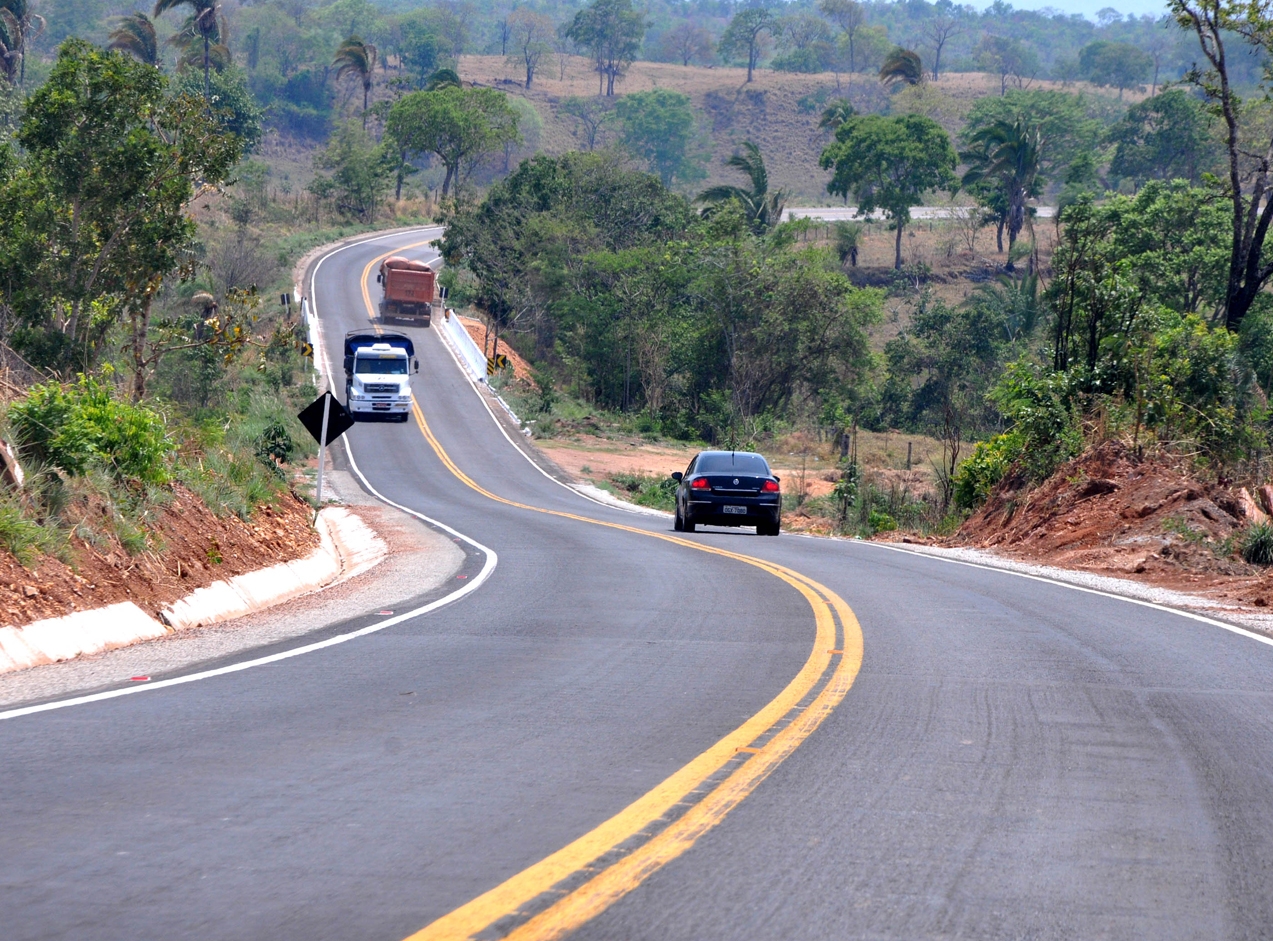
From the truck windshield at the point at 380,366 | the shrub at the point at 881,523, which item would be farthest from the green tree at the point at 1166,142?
the shrub at the point at 881,523

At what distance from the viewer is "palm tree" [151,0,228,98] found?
3371 inches

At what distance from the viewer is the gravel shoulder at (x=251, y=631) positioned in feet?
28.5

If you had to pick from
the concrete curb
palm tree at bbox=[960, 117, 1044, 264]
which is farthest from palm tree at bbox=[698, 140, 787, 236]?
the concrete curb

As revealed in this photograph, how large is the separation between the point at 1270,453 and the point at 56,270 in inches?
963

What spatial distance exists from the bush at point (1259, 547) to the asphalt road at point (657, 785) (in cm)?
697

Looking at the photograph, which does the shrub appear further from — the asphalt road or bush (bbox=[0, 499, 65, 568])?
bush (bbox=[0, 499, 65, 568])

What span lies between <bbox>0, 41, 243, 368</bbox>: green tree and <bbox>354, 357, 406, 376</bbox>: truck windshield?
23.4m

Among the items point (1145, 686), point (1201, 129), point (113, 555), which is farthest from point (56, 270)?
point (1201, 129)

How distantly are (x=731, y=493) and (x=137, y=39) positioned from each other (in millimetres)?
80773

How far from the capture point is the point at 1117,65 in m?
176

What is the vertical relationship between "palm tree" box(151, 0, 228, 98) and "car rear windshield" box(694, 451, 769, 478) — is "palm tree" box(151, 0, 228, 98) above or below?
above

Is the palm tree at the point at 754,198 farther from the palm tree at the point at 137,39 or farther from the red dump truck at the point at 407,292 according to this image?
the palm tree at the point at 137,39

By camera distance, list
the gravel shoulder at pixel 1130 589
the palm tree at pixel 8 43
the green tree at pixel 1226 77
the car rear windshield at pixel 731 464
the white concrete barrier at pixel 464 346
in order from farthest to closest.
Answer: the palm tree at pixel 8 43 → the white concrete barrier at pixel 464 346 → the green tree at pixel 1226 77 → the car rear windshield at pixel 731 464 → the gravel shoulder at pixel 1130 589

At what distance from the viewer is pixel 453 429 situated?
54.6m
